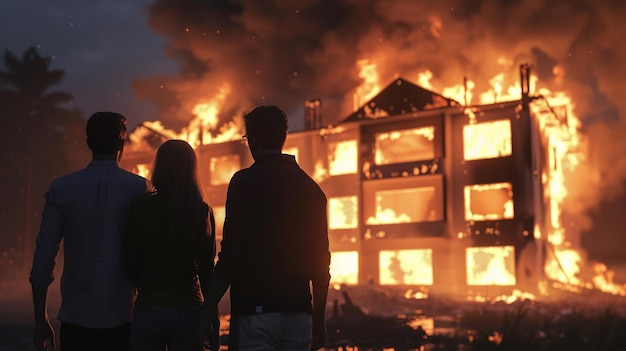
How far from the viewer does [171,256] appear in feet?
14.7

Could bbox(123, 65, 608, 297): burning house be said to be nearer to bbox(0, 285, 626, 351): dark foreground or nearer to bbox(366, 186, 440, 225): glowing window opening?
bbox(366, 186, 440, 225): glowing window opening

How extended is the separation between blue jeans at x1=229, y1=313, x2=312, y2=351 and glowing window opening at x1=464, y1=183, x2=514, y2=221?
31697 mm

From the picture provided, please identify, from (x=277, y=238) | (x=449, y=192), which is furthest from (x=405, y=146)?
(x=277, y=238)

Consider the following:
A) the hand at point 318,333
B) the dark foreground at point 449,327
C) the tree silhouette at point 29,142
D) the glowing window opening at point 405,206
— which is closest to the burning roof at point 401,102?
the glowing window opening at point 405,206

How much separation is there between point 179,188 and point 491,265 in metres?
31.4

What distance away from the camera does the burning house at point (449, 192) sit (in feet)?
113

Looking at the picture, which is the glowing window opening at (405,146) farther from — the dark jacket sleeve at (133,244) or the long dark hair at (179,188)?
the dark jacket sleeve at (133,244)

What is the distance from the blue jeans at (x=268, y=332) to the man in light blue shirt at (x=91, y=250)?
0.85m

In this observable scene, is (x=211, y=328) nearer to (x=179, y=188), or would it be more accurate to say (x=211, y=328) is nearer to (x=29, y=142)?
(x=179, y=188)

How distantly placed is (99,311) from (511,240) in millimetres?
31414

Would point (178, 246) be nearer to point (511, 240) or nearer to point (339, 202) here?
point (511, 240)

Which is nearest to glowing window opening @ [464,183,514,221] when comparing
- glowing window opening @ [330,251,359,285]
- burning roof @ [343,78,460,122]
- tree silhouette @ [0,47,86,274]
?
burning roof @ [343,78,460,122]

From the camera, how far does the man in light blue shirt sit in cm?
447

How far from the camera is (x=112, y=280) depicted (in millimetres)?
4520
